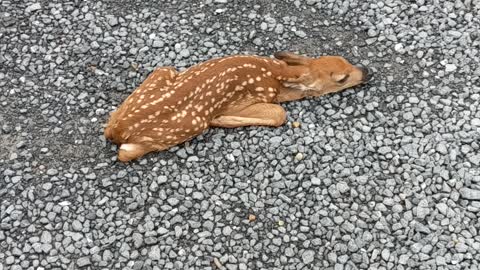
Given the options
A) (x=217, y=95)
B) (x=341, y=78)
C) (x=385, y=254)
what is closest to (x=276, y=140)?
(x=217, y=95)

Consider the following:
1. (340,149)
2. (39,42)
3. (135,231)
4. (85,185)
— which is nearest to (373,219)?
(340,149)

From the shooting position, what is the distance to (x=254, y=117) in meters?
6.28

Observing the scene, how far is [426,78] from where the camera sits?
6.64 metres

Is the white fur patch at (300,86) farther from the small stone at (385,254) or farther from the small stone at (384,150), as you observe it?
the small stone at (385,254)

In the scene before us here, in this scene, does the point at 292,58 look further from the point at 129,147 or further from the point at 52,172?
the point at 52,172

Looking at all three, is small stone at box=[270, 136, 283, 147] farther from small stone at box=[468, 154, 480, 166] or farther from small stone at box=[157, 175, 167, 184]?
small stone at box=[468, 154, 480, 166]

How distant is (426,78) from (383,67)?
1.31 feet

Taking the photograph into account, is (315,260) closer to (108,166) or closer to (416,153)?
(416,153)

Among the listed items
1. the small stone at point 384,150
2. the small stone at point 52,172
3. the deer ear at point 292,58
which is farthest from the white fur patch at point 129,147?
the small stone at point 384,150

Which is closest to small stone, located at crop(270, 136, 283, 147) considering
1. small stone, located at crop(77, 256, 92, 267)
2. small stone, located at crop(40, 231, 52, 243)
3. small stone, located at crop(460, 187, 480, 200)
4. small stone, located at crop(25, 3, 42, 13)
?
small stone, located at crop(460, 187, 480, 200)

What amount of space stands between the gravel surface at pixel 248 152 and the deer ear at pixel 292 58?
311 mm

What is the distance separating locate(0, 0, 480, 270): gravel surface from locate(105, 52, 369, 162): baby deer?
13cm

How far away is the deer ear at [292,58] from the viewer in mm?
6504

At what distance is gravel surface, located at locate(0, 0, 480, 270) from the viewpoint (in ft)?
18.5
